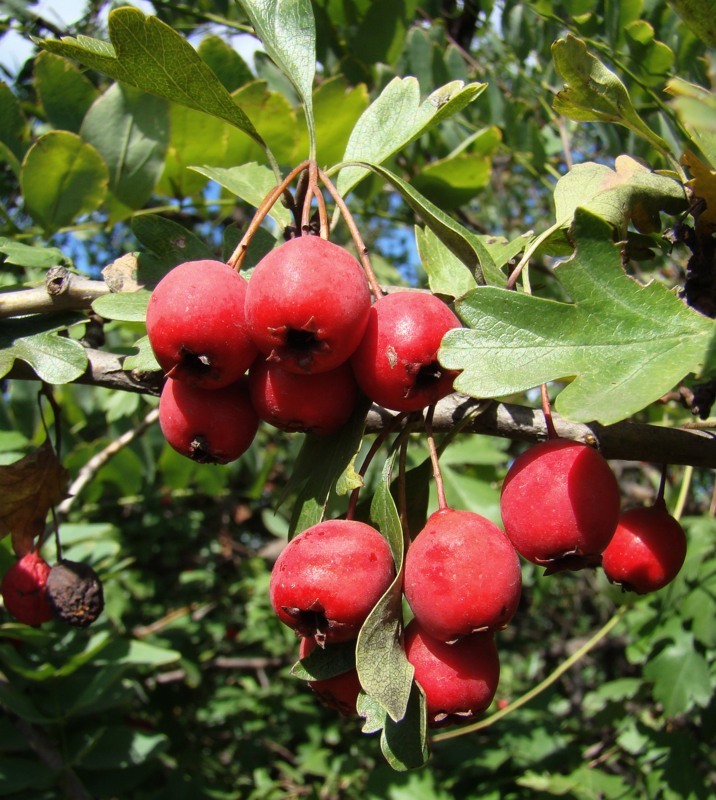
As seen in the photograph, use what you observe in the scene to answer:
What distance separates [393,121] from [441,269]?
0.27 m

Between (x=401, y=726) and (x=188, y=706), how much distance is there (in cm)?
300

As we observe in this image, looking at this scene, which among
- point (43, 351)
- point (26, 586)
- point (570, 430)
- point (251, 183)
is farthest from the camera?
point (26, 586)

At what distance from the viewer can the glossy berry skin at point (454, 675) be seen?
→ 0.96m

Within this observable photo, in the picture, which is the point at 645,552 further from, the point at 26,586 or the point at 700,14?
the point at 26,586

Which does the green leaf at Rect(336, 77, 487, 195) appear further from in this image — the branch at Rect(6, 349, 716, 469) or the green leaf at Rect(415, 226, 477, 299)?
the branch at Rect(6, 349, 716, 469)

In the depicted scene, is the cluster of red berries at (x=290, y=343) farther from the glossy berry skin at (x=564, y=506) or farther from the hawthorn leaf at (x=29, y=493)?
the hawthorn leaf at (x=29, y=493)

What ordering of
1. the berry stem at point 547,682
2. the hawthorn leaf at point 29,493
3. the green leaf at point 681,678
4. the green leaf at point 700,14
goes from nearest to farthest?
the green leaf at point 700,14 < the hawthorn leaf at point 29,493 < the berry stem at point 547,682 < the green leaf at point 681,678

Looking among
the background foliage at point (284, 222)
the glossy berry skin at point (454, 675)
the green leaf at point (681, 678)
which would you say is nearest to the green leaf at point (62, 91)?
the background foliage at point (284, 222)

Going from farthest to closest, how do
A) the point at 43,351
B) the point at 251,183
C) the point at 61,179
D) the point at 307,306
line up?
the point at 61,179
the point at 251,183
the point at 43,351
the point at 307,306

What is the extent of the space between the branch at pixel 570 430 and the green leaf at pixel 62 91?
3.02ft

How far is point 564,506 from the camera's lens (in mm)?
929

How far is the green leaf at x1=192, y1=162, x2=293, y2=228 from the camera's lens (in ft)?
4.31

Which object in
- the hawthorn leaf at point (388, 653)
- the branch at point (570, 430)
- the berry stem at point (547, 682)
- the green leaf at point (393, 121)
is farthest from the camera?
the berry stem at point (547, 682)

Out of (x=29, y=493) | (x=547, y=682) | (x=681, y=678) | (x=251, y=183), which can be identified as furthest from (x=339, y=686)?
(x=681, y=678)
